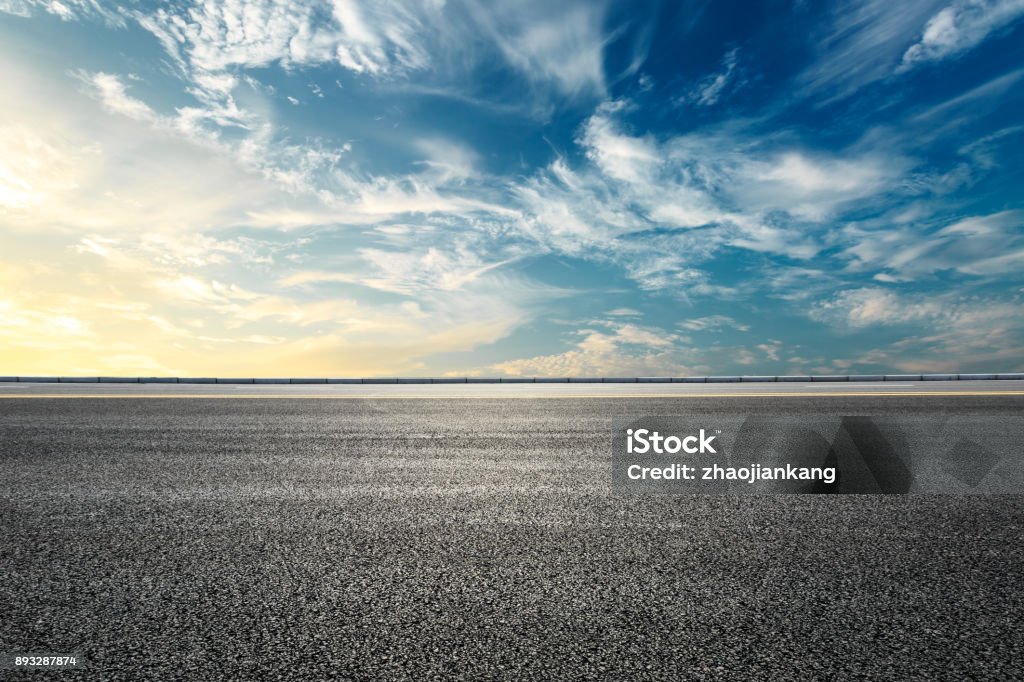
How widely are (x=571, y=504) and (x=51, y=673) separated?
254cm

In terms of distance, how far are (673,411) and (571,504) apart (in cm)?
589

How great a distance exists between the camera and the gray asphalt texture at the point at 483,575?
187cm

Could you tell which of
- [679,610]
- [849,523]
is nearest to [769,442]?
[849,523]

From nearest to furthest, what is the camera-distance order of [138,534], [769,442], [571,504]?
[138,534], [571,504], [769,442]

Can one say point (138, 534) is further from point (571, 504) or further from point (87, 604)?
point (571, 504)

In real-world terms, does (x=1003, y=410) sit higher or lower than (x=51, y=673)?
higher

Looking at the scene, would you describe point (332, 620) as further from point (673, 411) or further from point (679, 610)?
point (673, 411)

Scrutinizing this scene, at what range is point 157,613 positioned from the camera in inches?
86.9

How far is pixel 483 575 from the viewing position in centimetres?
251

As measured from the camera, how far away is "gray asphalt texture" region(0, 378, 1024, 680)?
187 cm

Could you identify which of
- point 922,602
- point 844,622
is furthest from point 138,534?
point 922,602

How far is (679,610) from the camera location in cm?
217

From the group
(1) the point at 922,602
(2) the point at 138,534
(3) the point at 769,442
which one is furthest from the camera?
(3) the point at 769,442

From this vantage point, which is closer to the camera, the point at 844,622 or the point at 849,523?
the point at 844,622
